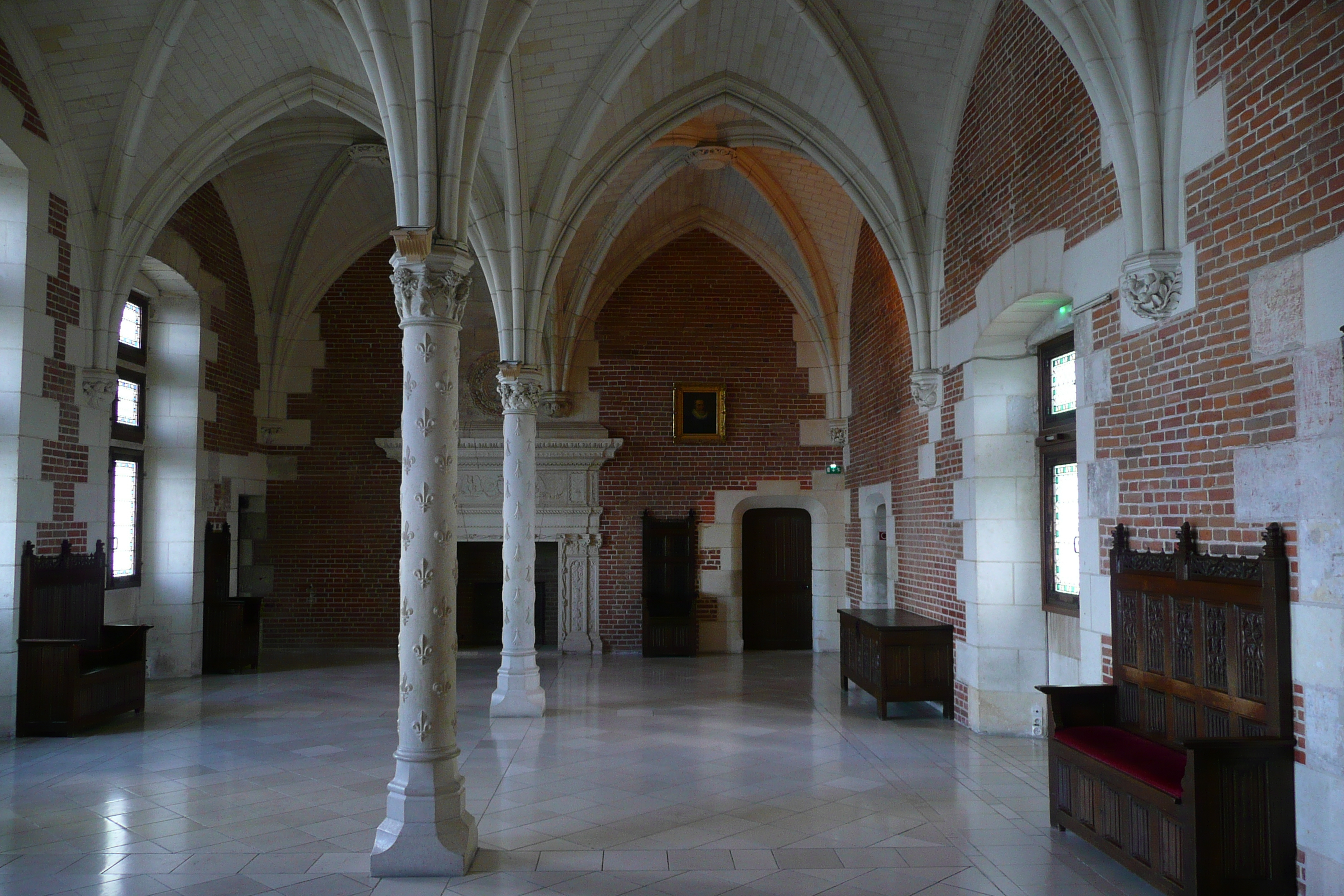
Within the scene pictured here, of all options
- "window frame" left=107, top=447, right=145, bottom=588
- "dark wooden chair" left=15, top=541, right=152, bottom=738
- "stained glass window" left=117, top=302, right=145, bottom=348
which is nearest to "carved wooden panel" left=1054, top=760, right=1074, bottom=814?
"dark wooden chair" left=15, top=541, right=152, bottom=738

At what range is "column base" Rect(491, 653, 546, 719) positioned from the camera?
811cm

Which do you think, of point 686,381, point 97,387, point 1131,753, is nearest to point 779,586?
point 686,381

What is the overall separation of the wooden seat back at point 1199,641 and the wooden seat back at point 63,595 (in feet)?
24.5

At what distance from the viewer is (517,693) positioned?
26.7 feet

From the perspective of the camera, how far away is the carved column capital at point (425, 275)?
15.5ft

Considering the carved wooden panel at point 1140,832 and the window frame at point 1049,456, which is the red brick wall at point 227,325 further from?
the carved wooden panel at point 1140,832

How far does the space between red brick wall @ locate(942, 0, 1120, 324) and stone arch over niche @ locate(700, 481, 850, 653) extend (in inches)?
188

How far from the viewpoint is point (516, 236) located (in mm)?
7895

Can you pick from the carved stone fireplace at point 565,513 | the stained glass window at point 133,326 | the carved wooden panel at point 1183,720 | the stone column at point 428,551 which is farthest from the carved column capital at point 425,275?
the carved stone fireplace at point 565,513

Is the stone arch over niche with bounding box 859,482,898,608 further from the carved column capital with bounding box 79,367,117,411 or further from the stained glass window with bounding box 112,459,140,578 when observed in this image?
the stained glass window with bounding box 112,459,140,578

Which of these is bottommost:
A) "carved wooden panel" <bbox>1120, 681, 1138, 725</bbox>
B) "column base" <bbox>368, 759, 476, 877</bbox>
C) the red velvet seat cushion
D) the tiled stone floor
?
the tiled stone floor

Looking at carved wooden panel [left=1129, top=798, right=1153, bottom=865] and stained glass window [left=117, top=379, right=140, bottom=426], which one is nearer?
carved wooden panel [left=1129, top=798, right=1153, bottom=865]

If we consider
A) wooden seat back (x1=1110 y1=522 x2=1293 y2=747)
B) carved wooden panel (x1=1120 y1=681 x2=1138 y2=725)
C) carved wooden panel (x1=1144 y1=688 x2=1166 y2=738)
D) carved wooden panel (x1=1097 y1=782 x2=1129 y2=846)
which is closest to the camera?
wooden seat back (x1=1110 y1=522 x2=1293 y2=747)

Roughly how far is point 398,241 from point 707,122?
6.25 m
